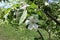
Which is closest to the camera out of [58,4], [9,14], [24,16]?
[24,16]

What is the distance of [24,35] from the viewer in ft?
15.4

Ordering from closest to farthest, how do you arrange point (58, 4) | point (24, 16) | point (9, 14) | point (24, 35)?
1. point (24, 16)
2. point (9, 14)
3. point (58, 4)
4. point (24, 35)

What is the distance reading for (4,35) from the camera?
4793mm

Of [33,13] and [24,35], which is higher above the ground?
[33,13]

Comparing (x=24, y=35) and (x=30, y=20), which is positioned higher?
(x=30, y=20)

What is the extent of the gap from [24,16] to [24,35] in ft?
13.6

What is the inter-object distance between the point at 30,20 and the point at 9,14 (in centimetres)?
11

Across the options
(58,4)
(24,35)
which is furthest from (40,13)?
(24,35)

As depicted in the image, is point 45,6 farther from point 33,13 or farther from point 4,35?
point 4,35

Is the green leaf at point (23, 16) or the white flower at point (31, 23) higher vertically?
the green leaf at point (23, 16)

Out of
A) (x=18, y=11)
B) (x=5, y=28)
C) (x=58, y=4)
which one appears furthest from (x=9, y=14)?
(x=5, y=28)

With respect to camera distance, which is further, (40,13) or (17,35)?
(17,35)

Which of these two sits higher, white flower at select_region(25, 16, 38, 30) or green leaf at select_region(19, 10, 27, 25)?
green leaf at select_region(19, 10, 27, 25)

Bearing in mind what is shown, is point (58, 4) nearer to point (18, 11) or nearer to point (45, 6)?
point (45, 6)
